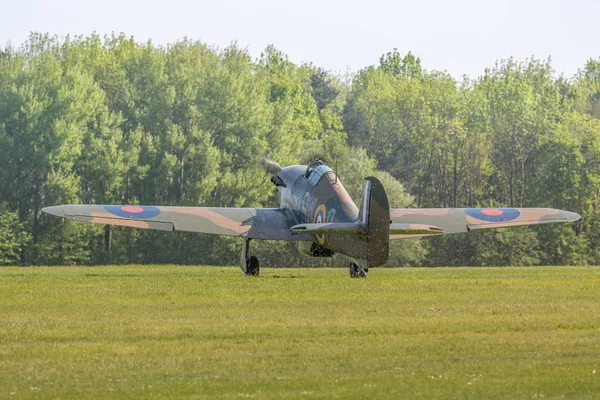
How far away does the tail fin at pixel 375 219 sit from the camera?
25.9m

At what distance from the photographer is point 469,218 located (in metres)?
33.4

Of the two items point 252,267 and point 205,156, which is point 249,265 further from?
point 205,156

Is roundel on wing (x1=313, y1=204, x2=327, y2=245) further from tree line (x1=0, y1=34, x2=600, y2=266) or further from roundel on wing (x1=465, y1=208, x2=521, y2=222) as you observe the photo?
tree line (x1=0, y1=34, x2=600, y2=266)

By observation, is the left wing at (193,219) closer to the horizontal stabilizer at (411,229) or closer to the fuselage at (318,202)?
the fuselage at (318,202)

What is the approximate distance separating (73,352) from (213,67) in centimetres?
6886

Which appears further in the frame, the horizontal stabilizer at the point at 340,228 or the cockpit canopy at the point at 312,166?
the cockpit canopy at the point at 312,166

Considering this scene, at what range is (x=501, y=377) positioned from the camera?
13148 millimetres

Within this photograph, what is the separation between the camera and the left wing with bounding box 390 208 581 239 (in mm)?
33156

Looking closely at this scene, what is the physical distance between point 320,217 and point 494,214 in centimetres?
622

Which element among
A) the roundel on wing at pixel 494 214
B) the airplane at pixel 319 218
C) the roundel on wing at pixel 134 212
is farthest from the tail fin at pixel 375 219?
the roundel on wing at pixel 494 214

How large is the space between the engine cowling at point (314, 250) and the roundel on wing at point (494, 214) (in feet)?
15.8

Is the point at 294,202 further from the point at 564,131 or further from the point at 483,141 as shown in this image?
the point at 483,141

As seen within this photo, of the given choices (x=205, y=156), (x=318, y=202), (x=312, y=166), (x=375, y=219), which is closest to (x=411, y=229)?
(x=375, y=219)

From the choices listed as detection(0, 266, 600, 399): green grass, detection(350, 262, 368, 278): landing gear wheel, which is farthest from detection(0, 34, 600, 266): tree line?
detection(0, 266, 600, 399): green grass
